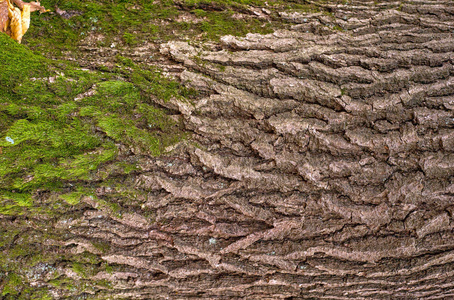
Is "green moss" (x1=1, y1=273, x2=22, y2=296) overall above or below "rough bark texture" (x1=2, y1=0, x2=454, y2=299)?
below

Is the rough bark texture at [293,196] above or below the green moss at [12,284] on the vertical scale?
above

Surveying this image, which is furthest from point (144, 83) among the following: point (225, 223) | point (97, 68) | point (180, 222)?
point (225, 223)

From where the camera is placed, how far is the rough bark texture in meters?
1.98

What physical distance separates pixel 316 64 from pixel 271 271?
4.87 feet

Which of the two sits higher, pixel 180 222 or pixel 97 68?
pixel 97 68

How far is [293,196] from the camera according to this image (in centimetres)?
200

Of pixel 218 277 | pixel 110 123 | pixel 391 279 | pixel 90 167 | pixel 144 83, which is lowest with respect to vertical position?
pixel 218 277

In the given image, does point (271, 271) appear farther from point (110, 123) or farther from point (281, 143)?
point (110, 123)

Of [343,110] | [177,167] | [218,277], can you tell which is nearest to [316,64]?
[343,110]

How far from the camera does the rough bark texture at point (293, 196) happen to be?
1979 mm

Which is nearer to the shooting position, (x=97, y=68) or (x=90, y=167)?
(x=90, y=167)

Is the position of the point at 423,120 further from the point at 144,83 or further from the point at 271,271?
the point at 144,83

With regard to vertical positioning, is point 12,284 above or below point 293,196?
below

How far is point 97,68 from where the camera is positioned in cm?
211
